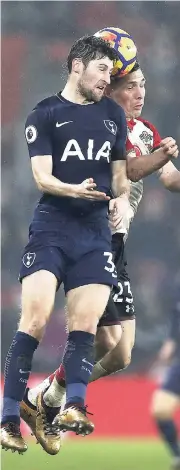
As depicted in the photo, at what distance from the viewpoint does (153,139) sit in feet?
22.1

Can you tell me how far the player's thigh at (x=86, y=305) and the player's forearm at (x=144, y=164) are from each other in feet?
2.26

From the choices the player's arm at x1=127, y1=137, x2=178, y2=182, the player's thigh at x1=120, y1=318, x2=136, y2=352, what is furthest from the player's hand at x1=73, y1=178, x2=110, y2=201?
the player's thigh at x1=120, y1=318, x2=136, y2=352

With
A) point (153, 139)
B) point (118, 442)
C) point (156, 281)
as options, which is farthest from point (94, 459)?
point (156, 281)

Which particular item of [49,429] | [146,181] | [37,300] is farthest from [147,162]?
[146,181]

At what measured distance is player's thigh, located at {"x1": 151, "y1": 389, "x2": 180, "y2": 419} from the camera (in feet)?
29.8

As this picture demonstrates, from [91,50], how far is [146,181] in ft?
25.9

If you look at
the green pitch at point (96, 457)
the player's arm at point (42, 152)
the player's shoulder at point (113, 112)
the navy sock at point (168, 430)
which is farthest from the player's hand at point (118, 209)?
the navy sock at point (168, 430)

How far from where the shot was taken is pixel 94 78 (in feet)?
19.2

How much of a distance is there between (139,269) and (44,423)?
7.16m

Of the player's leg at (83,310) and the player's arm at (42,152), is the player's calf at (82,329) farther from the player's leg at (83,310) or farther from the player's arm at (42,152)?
the player's arm at (42,152)

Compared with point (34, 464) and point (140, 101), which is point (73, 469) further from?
point (140, 101)

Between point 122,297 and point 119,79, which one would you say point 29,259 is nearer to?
point 122,297

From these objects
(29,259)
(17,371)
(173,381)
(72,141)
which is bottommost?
(173,381)

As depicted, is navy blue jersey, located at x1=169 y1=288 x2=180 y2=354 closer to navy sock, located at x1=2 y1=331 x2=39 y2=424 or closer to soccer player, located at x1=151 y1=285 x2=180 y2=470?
soccer player, located at x1=151 y1=285 x2=180 y2=470
